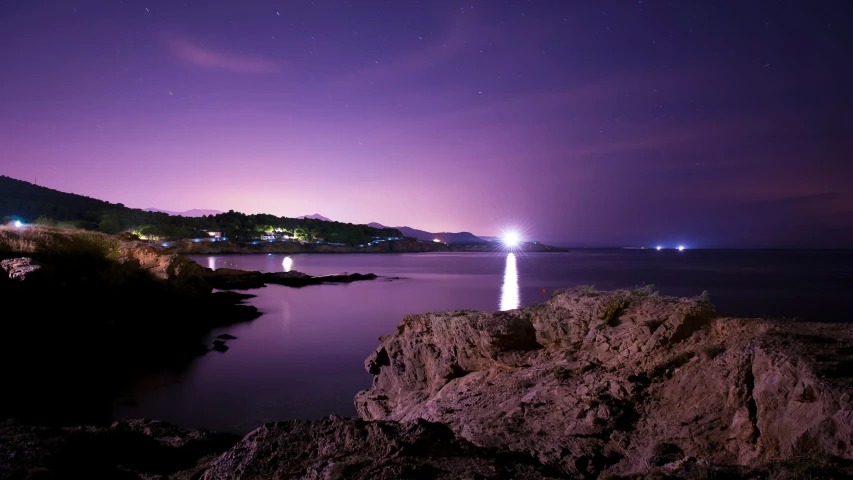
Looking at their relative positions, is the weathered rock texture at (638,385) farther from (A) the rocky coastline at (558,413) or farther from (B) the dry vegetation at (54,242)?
(B) the dry vegetation at (54,242)

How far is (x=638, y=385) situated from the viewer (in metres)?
6.11

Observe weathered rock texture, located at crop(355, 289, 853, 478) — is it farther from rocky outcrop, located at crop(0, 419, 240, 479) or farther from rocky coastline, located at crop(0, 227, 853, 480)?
rocky outcrop, located at crop(0, 419, 240, 479)

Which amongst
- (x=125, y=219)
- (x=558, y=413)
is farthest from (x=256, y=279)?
(x=125, y=219)

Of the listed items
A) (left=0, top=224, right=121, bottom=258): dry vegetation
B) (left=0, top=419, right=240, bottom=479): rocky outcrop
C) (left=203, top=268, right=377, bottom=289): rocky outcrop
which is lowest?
(left=203, top=268, right=377, bottom=289): rocky outcrop

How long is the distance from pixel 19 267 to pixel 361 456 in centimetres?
2043

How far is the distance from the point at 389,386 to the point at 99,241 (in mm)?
22708

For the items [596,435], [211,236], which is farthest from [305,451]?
[211,236]

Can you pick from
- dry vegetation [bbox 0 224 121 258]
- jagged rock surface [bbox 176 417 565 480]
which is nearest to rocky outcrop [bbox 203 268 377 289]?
dry vegetation [bbox 0 224 121 258]

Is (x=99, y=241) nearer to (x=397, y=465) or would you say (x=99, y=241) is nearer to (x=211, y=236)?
(x=397, y=465)

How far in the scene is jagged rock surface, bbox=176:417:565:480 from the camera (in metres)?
4.20

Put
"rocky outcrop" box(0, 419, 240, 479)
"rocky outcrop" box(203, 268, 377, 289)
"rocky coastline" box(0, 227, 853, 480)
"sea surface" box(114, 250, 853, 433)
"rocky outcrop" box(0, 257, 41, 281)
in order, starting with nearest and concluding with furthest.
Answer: "rocky coastline" box(0, 227, 853, 480) → "rocky outcrop" box(0, 419, 240, 479) → "sea surface" box(114, 250, 853, 433) → "rocky outcrop" box(0, 257, 41, 281) → "rocky outcrop" box(203, 268, 377, 289)

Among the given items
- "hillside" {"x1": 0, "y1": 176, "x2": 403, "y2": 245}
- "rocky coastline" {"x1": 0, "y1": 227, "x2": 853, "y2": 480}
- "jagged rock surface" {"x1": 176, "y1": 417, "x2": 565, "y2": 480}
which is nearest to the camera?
"jagged rock surface" {"x1": 176, "y1": 417, "x2": 565, "y2": 480}

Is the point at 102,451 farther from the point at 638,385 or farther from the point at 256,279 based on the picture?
the point at 256,279

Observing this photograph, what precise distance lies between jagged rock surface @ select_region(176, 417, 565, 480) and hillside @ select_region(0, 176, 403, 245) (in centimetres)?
7859
